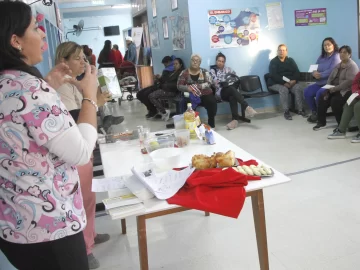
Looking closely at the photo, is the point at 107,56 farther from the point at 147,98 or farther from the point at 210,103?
the point at 210,103

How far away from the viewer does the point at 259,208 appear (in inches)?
66.4

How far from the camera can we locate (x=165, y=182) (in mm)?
1670

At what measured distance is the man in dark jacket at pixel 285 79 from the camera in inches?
231

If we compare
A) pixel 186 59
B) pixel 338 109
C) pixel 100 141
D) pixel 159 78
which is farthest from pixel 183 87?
pixel 100 141

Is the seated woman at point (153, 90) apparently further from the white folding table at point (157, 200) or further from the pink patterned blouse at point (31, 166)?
the pink patterned blouse at point (31, 166)

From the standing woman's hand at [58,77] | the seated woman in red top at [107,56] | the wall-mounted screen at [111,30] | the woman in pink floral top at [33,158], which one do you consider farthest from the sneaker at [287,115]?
the wall-mounted screen at [111,30]

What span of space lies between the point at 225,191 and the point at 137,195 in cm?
40

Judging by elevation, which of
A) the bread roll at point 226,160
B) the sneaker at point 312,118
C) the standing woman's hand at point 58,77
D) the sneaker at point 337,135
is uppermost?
the standing woman's hand at point 58,77

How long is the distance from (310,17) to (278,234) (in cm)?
505

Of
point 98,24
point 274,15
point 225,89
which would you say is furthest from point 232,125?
point 98,24

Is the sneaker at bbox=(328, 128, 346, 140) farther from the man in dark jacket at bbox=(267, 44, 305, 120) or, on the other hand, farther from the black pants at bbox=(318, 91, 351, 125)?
the man in dark jacket at bbox=(267, 44, 305, 120)

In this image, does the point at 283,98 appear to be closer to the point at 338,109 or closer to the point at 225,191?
the point at 338,109

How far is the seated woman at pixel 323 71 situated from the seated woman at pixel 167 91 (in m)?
2.20

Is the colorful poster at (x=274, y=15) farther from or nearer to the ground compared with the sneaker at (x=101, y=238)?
farther from the ground
